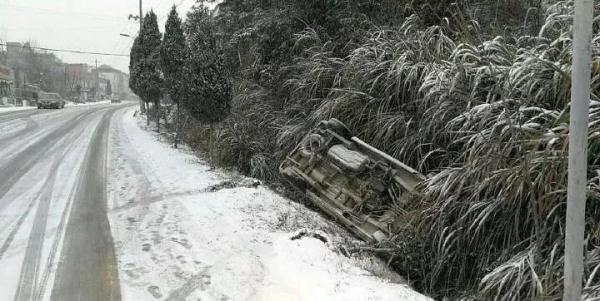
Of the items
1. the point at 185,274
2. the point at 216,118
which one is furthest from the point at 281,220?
the point at 216,118

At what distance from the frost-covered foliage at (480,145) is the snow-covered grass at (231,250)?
2.32 feet

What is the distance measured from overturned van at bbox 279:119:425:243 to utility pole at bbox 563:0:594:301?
323cm

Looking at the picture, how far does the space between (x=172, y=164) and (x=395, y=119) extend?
6.50 m

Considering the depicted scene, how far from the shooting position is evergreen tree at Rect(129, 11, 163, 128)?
71.3 ft

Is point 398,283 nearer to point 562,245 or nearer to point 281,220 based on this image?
point 562,245

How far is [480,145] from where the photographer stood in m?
4.99

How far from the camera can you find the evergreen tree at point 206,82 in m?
12.0

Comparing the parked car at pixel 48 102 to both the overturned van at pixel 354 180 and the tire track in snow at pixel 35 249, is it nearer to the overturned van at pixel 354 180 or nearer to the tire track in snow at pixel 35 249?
the tire track in snow at pixel 35 249

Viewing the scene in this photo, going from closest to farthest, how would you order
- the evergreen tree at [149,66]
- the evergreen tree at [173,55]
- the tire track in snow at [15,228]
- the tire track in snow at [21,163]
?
the tire track in snow at [15,228] < the tire track in snow at [21,163] < the evergreen tree at [173,55] < the evergreen tree at [149,66]

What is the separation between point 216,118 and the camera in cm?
1230

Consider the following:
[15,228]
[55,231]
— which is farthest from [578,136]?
[15,228]

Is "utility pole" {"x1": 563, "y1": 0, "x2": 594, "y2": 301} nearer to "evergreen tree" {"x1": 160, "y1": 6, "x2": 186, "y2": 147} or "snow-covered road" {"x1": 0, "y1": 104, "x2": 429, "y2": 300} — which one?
"snow-covered road" {"x1": 0, "y1": 104, "x2": 429, "y2": 300}

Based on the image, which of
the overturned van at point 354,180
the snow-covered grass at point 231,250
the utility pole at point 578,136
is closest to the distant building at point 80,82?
the snow-covered grass at point 231,250

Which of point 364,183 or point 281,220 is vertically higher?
point 364,183
